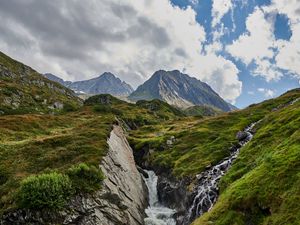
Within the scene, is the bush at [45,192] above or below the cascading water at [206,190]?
above

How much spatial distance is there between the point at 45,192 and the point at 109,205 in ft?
33.5

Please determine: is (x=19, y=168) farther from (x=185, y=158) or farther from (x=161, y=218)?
(x=185, y=158)

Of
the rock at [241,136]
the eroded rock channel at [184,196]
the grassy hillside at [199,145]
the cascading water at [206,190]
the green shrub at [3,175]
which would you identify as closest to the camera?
the green shrub at [3,175]

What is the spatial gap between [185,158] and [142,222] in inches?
946

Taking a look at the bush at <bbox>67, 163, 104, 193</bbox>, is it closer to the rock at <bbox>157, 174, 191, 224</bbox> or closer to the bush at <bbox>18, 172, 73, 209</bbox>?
the bush at <bbox>18, 172, 73, 209</bbox>

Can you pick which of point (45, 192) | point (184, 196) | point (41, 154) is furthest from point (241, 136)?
point (45, 192)

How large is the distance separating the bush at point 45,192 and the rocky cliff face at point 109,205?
39.6 inches

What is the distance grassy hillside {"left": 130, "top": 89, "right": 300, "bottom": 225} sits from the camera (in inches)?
1210

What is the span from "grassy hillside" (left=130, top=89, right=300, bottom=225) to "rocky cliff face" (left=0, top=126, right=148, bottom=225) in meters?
11.3

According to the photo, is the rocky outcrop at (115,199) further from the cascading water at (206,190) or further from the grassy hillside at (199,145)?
the grassy hillside at (199,145)

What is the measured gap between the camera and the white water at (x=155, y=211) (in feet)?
178

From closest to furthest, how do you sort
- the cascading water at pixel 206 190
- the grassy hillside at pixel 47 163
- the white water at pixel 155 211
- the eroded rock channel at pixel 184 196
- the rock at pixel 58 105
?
the grassy hillside at pixel 47 163 < the cascading water at pixel 206 190 < the eroded rock channel at pixel 184 196 < the white water at pixel 155 211 < the rock at pixel 58 105

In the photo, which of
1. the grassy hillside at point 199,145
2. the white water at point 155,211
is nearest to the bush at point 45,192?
the white water at point 155,211

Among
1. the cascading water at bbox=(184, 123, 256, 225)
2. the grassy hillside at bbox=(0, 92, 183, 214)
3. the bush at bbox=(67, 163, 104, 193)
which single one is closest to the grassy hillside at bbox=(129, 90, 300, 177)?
the cascading water at bbox=(184, 123, 256, 225)
